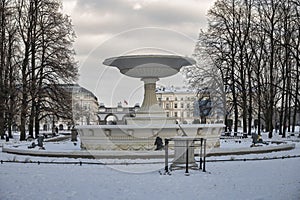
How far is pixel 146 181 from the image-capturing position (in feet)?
38.8

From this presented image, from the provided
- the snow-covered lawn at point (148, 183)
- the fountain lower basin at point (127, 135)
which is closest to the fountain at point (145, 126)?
Answer: the fountain lower basin at point (127, 135)

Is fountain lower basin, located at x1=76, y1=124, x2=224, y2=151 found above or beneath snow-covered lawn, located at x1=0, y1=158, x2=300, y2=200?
above

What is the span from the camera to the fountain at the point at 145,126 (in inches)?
798

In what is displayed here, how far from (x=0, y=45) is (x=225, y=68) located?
1835 centimetres

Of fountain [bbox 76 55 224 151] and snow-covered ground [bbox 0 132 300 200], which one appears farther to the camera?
fountain [bbox 76 55 224 151]

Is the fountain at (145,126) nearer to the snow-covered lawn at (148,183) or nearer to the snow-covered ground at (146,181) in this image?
the snow-covered ground at (146,181)

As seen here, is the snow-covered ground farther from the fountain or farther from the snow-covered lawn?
the fountain

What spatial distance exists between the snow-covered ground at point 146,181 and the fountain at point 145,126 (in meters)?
4.28

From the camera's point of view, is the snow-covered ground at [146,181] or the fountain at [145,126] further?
the fountain at [145,126]

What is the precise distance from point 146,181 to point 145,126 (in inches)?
327

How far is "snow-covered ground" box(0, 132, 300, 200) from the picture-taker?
9.72 meters

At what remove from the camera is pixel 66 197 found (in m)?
9.41

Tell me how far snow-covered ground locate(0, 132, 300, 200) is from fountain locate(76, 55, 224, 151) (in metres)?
4.28

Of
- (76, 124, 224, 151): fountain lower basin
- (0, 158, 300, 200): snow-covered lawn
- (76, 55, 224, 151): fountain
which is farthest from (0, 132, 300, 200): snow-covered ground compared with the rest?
(76, 55, 224, 151): fountain
